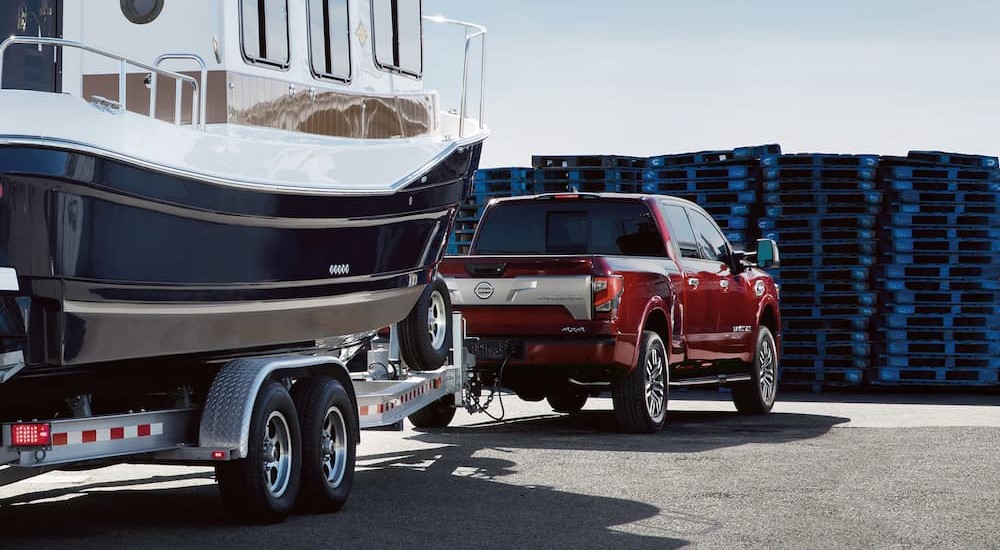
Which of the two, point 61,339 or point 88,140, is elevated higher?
point 88,140

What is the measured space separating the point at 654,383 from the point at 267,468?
5.68 m

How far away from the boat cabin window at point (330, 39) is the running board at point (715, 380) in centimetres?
525

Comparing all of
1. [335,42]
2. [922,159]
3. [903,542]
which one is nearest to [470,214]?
[922,159]

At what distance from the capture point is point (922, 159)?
19.7 m

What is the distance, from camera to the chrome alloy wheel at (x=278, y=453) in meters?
8.58

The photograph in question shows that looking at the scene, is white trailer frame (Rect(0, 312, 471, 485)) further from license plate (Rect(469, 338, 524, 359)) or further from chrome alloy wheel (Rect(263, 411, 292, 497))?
license plate (Rect(469, 338, 524, 359))

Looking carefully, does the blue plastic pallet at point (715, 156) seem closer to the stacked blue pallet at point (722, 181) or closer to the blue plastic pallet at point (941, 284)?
the stacked blue pallet at point (722, 181)

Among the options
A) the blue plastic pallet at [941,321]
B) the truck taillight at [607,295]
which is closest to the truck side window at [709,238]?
the truck taillight at [607,295]

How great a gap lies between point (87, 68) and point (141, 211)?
1.99m

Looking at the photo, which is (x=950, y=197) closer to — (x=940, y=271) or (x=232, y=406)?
(x=940, y=271)

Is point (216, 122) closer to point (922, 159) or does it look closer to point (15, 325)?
point (15, 325)

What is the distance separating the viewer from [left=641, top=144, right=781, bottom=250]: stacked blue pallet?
19969 millimetres

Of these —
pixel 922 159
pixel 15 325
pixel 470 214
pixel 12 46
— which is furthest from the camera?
pixel 470 214

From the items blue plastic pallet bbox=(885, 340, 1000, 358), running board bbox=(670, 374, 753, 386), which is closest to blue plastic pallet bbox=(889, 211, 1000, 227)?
blue plastic pallet bbox=(885, 340, 1000, 358)
